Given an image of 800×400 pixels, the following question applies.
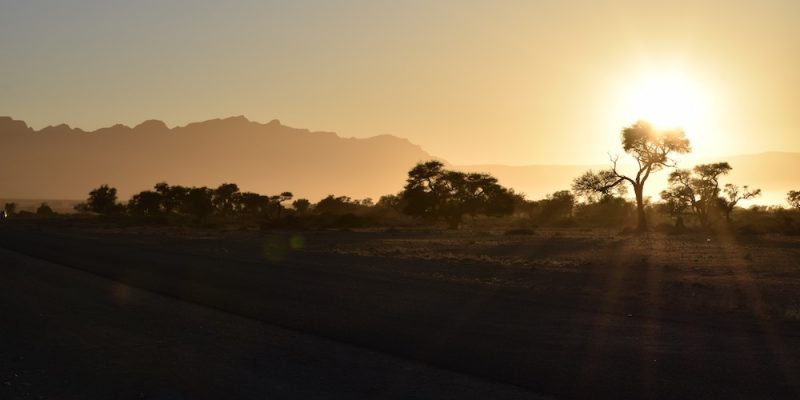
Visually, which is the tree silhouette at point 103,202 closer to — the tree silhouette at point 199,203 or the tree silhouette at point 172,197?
the tree silhouette at point 172,197

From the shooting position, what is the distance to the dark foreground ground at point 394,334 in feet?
33.2

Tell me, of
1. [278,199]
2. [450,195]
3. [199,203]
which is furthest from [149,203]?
[450,195]

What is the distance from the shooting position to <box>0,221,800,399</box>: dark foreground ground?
1011 cm

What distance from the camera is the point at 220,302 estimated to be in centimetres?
1834

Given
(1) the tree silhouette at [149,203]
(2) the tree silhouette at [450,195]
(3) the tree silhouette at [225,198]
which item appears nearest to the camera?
(2) the tree silhouette at [450,195]

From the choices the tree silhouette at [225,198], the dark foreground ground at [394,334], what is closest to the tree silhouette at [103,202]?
the tree silhouette at [225,198]

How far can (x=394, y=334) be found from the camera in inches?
548

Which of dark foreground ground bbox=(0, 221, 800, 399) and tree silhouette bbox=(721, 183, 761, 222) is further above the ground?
tree silhouette bbox=(721, 183, 761, 222)

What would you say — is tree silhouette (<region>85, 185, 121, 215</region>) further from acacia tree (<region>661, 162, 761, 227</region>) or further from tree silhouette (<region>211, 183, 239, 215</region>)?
acacia tree (<region>661, 162, 761, 227</region>)

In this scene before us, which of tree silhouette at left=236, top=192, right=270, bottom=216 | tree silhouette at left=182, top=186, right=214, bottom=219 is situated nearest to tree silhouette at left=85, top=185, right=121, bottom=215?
tree silhouette at left=236, top=192, right=270, bottom=216

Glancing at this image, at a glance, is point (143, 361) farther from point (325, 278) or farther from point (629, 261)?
point (629, 261)

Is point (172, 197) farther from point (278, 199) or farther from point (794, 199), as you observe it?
point (794, 199)

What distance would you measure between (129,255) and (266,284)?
14751 millimetres

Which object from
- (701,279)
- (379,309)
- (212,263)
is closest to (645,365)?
(379,309)
